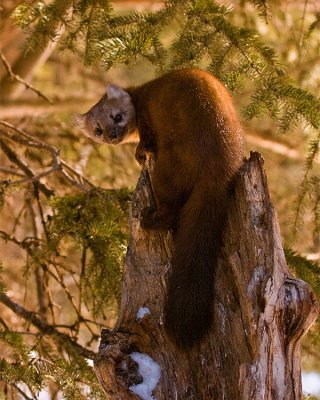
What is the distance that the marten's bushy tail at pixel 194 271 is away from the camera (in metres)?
2.88

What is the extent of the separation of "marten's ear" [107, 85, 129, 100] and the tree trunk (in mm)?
1355

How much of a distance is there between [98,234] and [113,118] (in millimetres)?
1040

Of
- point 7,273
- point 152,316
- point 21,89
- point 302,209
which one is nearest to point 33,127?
point 21,89

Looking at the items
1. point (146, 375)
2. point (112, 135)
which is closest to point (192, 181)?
point (146, 375)

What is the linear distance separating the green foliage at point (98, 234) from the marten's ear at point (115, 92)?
604mm

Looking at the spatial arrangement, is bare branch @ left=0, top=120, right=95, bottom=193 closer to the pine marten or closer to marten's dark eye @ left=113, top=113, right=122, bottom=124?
marten's dark eye @ left=113, top=113, right=122, bottom=124

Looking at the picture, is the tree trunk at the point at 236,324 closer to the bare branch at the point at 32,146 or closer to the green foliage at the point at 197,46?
the green foliage at the point at 197,46

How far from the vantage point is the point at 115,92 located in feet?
14.5

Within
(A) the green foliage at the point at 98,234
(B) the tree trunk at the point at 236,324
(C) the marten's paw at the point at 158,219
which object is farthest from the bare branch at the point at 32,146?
(B) the tree trunk at the point at 236,324

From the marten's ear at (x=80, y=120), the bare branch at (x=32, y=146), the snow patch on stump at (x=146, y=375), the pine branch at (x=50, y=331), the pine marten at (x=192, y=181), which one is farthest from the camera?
the marten's ear at (x=80, y=120)

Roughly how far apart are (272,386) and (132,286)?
0.77m

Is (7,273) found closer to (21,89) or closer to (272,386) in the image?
(21,89)

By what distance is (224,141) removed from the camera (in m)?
3.13

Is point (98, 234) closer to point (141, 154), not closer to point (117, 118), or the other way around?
point (141, 154)
